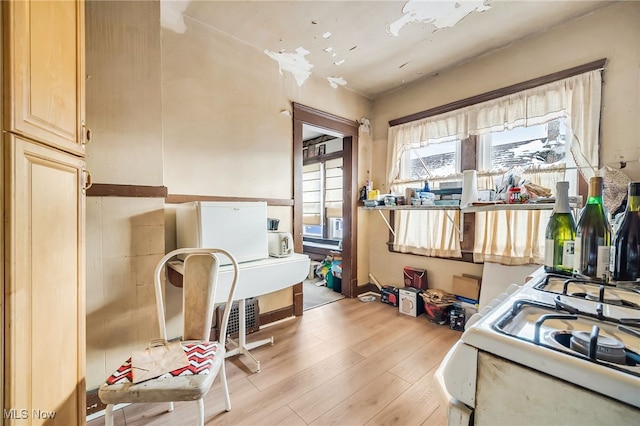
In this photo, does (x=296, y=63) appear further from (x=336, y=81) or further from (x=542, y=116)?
(x=542, y=116)

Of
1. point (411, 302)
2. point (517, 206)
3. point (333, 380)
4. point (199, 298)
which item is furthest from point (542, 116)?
point (199, 298)

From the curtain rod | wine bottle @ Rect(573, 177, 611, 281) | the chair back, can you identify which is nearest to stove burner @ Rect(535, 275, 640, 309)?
wine bottle @ Rect(573, 177, 611, 281)

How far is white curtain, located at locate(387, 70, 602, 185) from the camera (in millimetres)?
1975

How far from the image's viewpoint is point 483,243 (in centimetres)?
255

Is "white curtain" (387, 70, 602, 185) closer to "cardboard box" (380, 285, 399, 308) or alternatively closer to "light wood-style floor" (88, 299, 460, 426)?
"cardboard box" (380, 285, 399, 308)

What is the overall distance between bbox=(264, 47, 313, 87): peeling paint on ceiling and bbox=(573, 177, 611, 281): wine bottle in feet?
8.06

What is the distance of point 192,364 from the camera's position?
122 centimetres

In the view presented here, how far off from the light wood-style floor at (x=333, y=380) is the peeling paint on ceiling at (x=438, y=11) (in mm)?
2443

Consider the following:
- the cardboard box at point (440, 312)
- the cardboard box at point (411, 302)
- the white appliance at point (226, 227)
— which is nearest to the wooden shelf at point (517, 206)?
the cardboard box at point (440, 312)

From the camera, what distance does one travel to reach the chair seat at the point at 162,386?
105cm

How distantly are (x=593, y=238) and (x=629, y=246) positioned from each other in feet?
0.36

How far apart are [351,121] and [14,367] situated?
3.31m

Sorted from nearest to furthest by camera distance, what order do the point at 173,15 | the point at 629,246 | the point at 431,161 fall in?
the point at 629,246
the point at 173,15
the point at 431,161

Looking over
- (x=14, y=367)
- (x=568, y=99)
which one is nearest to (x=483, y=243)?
(x=568, y=99)
